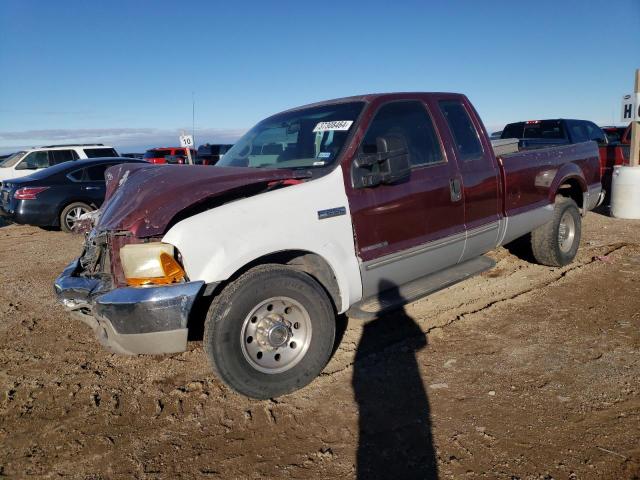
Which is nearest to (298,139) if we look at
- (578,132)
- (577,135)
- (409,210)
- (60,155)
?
(409,210)

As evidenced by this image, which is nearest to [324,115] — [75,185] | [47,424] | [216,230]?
[216,230]

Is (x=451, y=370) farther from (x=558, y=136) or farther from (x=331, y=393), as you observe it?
(x=558, y=136)

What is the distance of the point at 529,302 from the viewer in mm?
4770

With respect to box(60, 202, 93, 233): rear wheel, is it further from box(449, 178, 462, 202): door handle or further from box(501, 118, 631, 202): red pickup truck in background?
box(501, 118, 631, 202): red pickup truck in background

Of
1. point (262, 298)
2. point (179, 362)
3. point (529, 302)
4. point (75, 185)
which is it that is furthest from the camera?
point (75, 185)

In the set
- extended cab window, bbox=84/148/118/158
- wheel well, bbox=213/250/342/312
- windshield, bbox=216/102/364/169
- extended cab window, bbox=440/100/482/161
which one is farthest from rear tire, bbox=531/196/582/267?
extended cab window, bbox=84/148/118/158

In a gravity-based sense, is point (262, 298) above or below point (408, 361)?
above

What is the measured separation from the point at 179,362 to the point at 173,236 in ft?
4.88

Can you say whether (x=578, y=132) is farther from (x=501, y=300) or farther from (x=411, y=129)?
(x=411, y=129)

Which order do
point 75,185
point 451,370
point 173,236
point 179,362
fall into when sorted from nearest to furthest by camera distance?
point 173,236, point 451,370, point 179,362, point 75,185

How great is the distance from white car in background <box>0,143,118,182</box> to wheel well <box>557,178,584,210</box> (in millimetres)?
13095

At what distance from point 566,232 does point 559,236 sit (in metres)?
0.27

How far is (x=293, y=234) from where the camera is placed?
3211 mm

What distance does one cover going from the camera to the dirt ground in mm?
2592
